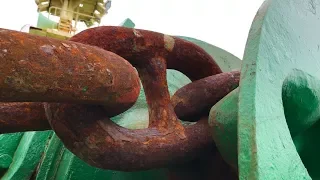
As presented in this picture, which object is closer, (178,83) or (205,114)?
(205,114)

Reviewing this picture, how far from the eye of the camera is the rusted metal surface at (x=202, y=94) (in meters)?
0.98

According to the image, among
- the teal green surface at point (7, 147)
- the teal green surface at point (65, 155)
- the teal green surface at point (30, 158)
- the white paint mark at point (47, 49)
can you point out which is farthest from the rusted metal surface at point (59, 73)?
the teal green surface at point (7, 147)

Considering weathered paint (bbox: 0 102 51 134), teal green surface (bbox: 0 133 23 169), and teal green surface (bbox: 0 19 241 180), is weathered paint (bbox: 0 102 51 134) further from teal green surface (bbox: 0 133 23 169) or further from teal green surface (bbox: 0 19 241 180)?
teal green surface (bbox: 0 133 23 169)

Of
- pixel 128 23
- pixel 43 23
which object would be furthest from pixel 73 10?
pixel 128 23

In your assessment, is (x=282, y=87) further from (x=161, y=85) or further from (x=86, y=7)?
(x=86, y=7)

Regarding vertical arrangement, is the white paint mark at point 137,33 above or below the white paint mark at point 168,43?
above

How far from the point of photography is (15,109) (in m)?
0.86

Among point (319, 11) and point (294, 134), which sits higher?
point (319, 11)

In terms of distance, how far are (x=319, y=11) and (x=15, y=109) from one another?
26.9 inches

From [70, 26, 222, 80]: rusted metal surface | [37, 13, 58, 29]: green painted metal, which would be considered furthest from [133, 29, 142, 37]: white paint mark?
[37, 13, 58, 29]: green painted metal

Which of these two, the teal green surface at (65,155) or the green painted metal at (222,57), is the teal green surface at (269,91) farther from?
the green painted metal at (222,57)

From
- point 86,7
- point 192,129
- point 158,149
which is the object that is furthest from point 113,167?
point 86,7

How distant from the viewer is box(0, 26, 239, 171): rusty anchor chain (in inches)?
25.1

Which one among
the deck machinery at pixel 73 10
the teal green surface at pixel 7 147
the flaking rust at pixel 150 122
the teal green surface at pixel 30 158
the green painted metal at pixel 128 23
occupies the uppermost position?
the flaking rust at pixel 150 122
